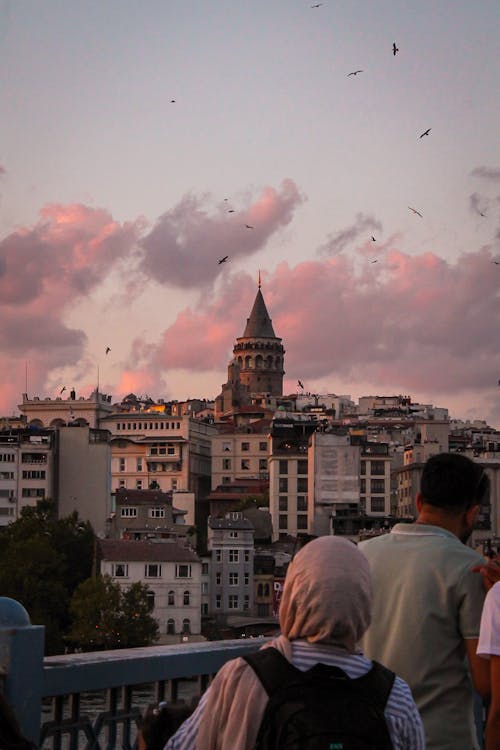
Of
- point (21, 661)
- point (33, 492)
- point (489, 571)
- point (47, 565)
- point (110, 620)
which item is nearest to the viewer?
point (489, 571)

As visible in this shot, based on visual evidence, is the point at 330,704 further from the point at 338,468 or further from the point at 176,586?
the point at 338,468

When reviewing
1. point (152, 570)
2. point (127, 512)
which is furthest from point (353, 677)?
point (127, 512)

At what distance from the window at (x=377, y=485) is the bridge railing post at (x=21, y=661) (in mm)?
106786

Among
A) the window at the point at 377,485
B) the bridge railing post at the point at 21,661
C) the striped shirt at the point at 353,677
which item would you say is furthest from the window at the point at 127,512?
the striped shirt at the point at 353,677

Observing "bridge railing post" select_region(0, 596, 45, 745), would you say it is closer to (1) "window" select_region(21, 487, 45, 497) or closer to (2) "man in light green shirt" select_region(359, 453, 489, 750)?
(2) "man in light green shirt" select_region(359, 453, 489, 750)

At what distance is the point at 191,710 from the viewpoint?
481 cm

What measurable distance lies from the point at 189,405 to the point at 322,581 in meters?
182

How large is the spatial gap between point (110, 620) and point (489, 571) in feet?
215

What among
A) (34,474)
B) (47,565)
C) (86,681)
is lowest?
(47,565)

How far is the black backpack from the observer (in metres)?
4.51

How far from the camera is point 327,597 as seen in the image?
4.64 meters

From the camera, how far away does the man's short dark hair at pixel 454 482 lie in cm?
592

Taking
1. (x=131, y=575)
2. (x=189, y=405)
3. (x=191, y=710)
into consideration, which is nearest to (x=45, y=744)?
(x=191, y=710)

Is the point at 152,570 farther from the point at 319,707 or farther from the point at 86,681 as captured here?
the point at 319,707
